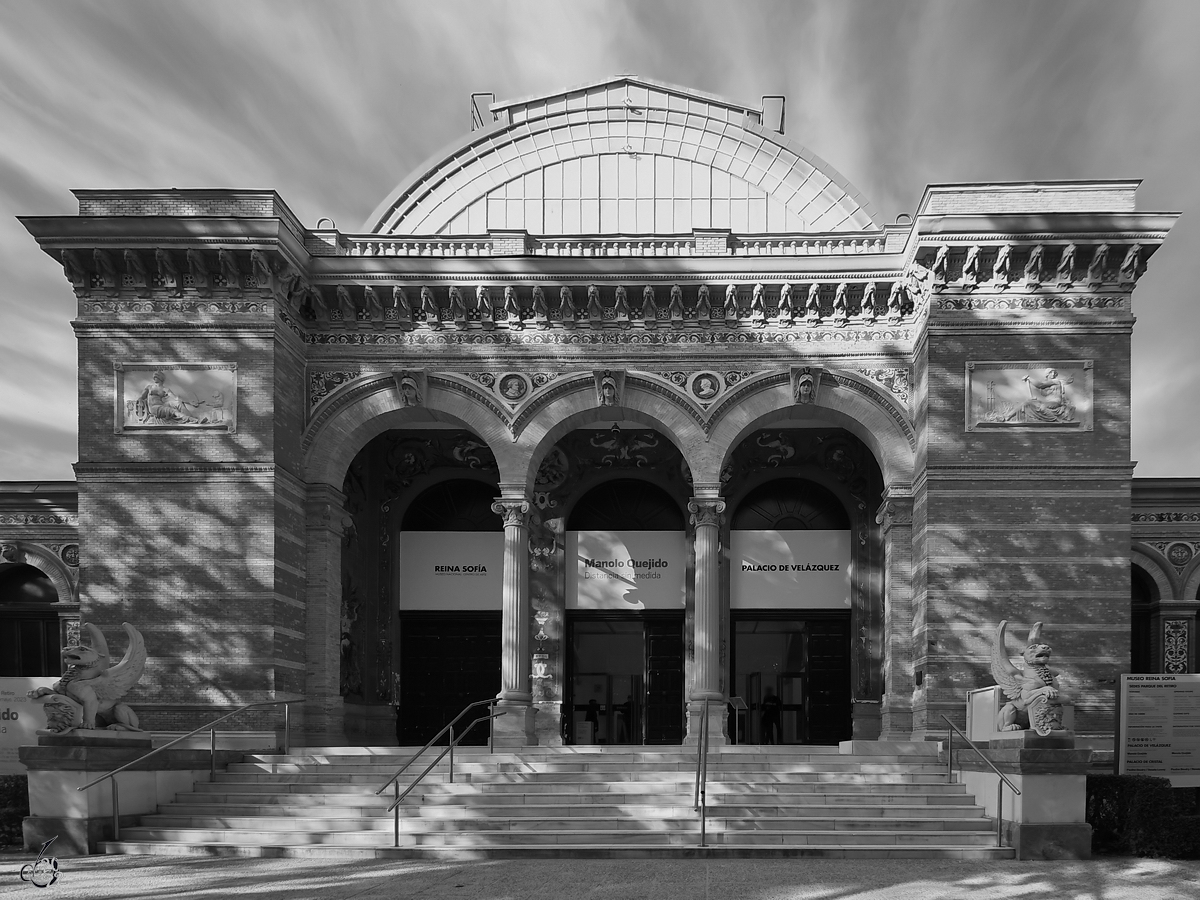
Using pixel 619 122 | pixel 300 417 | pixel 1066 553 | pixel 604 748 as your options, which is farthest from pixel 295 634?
pixel 619 122

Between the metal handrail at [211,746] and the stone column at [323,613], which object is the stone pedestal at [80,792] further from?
the stone column at [323,613]

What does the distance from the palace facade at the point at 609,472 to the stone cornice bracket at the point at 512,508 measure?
3.2 inches

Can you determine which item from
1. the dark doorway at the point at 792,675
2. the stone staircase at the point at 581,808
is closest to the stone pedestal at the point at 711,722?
the stone staircase at the point at 581,808

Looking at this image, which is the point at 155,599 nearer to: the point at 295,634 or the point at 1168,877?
the point at 295,634

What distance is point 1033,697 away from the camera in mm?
14992

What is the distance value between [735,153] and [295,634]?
16.3m

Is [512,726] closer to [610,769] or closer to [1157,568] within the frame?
[610,769]

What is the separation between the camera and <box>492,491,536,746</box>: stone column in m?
20.5

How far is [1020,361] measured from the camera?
771 inches

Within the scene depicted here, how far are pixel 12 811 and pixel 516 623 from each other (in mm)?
8475

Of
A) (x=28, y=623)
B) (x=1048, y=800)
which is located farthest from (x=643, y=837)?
(x=28, y=623)

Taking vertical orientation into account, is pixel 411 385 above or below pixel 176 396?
above

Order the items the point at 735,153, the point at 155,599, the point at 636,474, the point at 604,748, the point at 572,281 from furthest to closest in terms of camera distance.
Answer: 1. the point at 735,153
2. the point at 636,474
3. the point at 572,281
4. the point at 155,599
5. the point at 604,748

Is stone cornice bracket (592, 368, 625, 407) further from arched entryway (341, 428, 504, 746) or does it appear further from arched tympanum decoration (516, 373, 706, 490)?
arched entryway (341, 428, 504, 746)
